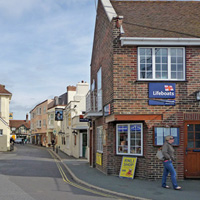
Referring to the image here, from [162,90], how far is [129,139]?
2.42 metres

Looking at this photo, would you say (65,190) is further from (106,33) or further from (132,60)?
(106,33)

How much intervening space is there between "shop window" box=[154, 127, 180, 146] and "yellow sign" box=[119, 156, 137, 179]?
1208mm

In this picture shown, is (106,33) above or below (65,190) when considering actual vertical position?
above

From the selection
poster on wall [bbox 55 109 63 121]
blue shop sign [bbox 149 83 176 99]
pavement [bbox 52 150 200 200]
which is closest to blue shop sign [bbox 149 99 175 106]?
blue shop sign [bbox 149 83 176 99]

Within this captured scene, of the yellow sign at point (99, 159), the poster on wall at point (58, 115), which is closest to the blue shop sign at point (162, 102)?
the yellow sign at point (99, 159)

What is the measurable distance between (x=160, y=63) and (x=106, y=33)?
130 inches

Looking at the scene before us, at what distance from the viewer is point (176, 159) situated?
12.8m

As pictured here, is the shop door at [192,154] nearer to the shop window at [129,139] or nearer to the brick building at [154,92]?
the brick building at [154,92]

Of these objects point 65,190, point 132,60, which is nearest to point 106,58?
point 132,60

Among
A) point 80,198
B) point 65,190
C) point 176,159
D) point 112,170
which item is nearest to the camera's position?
point 80,198

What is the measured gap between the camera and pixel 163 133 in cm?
1295

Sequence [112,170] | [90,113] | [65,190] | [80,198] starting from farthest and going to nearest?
[90,113]
[112,170]
[65,190]
[80,198]

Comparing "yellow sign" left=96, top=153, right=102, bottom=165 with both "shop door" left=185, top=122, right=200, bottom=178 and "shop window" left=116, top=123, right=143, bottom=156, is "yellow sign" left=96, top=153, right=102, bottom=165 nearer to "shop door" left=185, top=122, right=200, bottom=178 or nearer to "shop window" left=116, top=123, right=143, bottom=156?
"shop window" left=116, top=123, right=143, bottom=156

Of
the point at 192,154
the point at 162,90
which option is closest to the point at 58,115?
the point at 162,90
